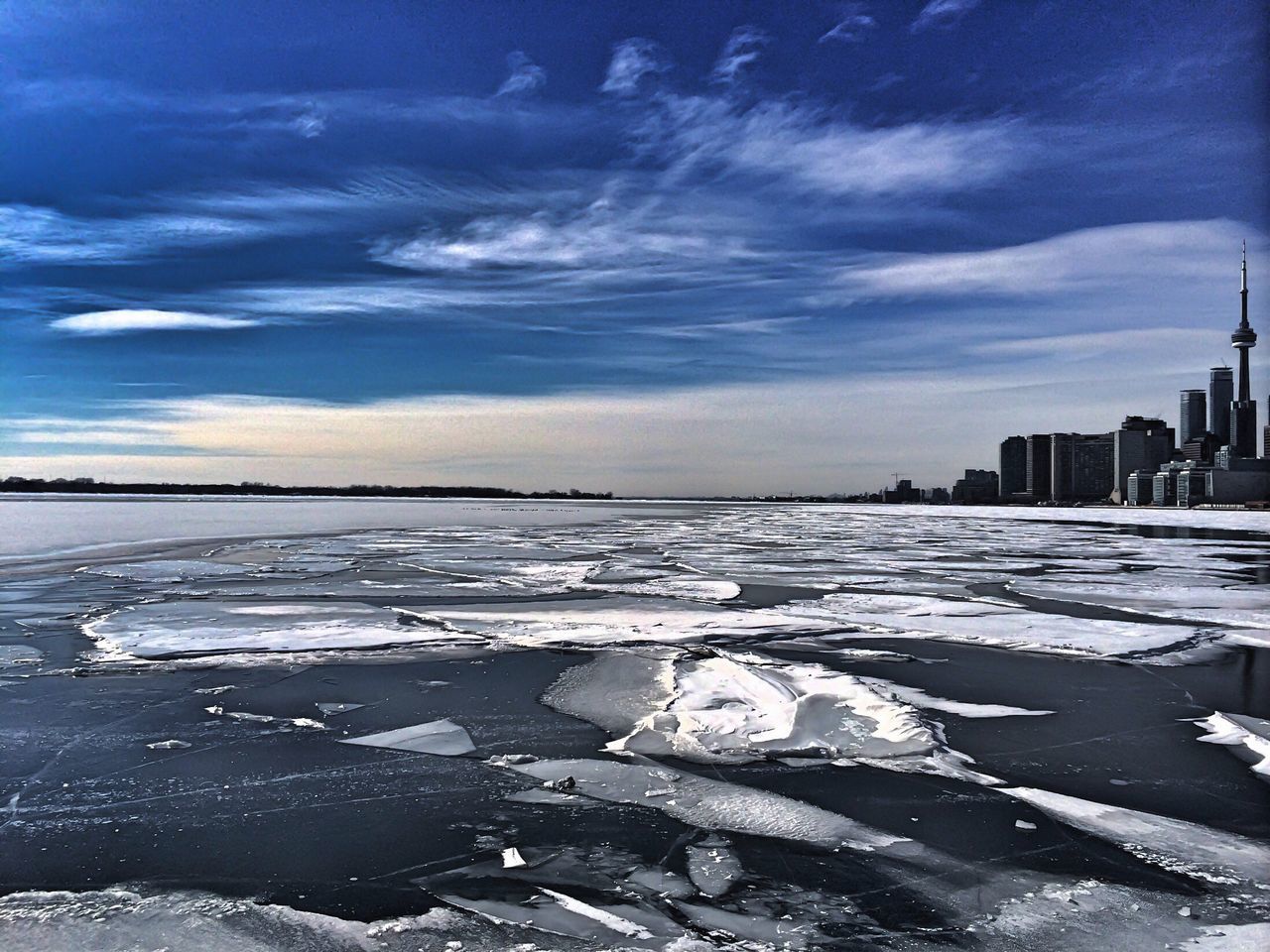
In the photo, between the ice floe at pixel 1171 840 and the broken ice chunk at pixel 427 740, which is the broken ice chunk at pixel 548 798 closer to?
the broken ice chunk at pixel 427 740

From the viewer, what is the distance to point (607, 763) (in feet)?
12.5

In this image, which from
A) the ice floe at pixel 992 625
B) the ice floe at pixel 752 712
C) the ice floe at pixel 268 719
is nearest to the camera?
the ice floe at pixel 752 712

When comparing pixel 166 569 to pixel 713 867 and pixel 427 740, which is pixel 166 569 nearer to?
pixel 427 740

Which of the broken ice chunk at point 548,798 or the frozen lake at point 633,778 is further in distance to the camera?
the broken ice chunk at point 548,798

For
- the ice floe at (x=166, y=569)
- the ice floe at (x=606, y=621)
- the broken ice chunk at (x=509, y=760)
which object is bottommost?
the broken ice chunk at (x=509, y=760)

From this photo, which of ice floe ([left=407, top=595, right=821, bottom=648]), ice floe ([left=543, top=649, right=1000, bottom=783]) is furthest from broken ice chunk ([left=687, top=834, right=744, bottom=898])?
ice floe ([left=407, top=595, right=821, bottom=648])

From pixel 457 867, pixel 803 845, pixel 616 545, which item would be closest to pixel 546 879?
pixel 457 867

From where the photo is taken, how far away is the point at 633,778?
3613 millimetres

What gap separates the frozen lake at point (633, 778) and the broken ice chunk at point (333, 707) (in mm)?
24

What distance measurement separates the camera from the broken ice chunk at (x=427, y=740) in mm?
4059

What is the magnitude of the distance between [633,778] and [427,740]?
4.02 ft

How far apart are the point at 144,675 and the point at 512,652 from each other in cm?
254

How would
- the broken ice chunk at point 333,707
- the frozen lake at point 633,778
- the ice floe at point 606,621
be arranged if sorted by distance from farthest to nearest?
1. the ice floe at point 606,621
2. the broken ice chunk at point 333,707
3. the frozen lake at point 633,778

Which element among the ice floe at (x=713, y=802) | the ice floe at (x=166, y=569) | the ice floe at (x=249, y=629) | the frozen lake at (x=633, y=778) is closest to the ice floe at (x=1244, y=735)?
the frozen lake at (x=633, y=778)
